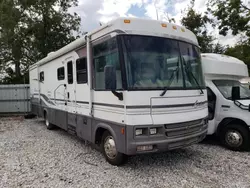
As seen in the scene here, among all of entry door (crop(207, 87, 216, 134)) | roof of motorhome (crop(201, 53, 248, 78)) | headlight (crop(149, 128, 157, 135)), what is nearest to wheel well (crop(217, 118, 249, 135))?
entry door (crop(207, 87, 216, 134))

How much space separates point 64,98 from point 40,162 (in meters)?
2.23

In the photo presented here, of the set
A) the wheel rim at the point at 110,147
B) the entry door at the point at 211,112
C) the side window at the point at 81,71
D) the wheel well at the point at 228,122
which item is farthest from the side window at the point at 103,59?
the wheel well at the point at 228,122

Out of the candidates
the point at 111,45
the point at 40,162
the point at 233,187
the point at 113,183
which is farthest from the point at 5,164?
the point at 233,187

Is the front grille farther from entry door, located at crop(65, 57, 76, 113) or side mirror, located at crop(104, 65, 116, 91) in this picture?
entry door, located at crop(65, 57, 76, 113)

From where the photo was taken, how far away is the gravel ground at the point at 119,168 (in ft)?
13.0

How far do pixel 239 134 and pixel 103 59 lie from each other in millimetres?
3774

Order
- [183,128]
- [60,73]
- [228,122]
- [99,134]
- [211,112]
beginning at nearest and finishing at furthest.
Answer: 1. [183,128]
2. [99,134]
3. [228,122]
4. [211,112]
5. [60,73]

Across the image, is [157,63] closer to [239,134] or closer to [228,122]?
[228,122]

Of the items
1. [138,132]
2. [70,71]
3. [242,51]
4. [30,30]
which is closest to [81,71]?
[70,71]

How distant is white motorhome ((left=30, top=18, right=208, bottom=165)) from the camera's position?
3.96m

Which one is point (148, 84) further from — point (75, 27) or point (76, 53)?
point (75, 27)

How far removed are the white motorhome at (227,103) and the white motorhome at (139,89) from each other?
1211 millimetres

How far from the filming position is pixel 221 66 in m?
6.46

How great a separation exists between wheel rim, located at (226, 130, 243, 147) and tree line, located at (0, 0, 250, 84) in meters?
12.8
